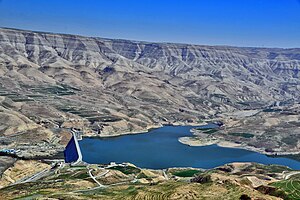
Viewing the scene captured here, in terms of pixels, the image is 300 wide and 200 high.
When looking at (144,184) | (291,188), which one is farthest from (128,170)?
(291,188)

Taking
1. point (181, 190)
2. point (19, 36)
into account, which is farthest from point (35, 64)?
point (181, 190)

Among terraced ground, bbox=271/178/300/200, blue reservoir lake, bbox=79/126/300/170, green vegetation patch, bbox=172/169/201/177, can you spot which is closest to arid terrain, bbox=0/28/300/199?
terraced ground, bbox=271/178/300/200

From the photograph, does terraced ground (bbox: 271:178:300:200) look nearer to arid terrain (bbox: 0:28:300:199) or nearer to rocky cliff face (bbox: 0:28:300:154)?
arid terrain (bbox: 0:28:300:199)

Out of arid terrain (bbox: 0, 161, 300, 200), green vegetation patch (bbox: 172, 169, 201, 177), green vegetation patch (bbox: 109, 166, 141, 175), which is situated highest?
arid terrain (bbox: 0, 161, 300, 200)

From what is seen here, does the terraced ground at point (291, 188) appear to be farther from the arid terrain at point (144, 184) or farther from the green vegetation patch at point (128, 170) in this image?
the green vegetation patch at point (128, 170)

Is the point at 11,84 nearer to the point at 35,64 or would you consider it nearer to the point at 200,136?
the point at 35,64

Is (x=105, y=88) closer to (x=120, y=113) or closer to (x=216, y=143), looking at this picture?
(x=120, y=113)
